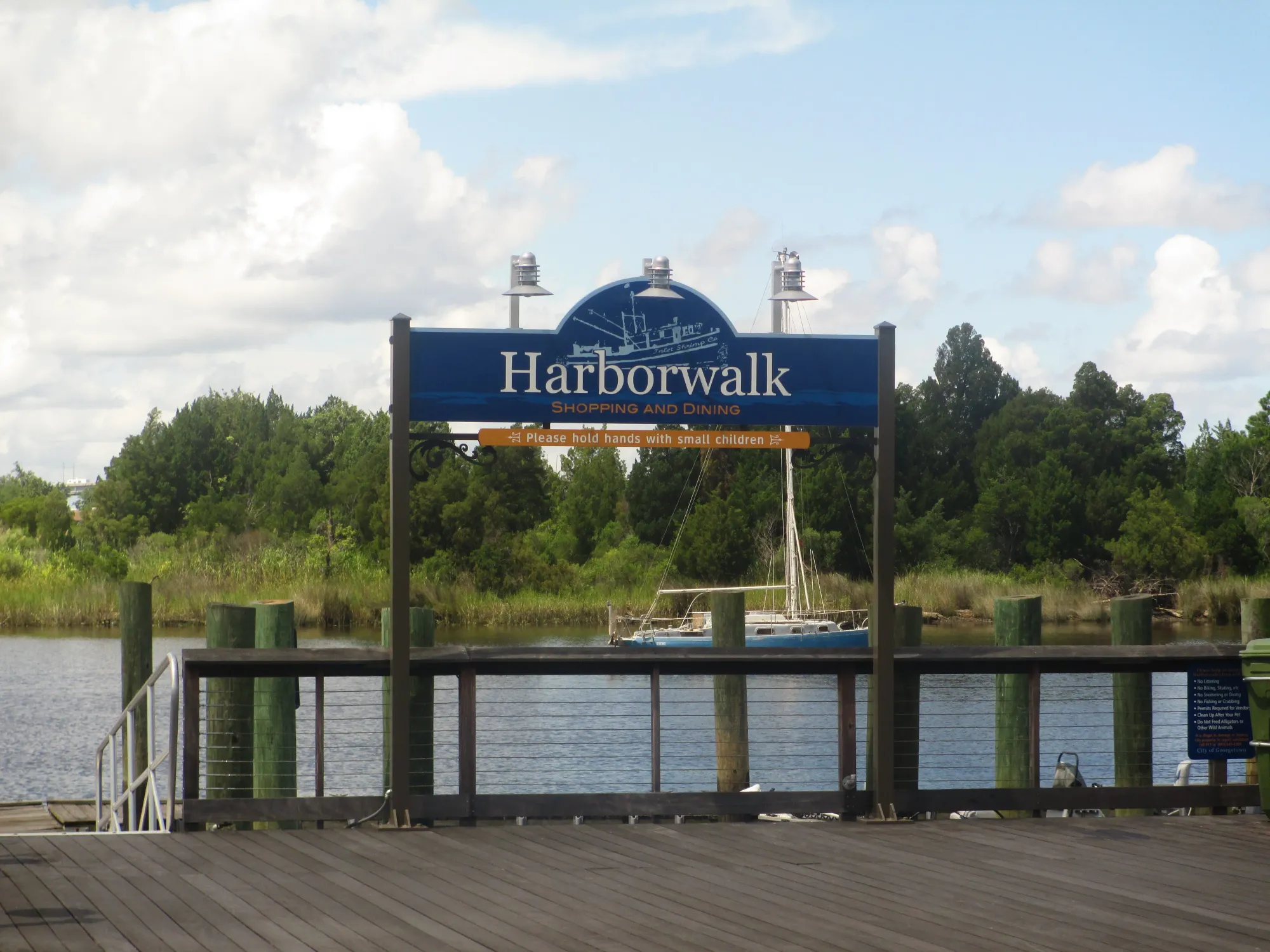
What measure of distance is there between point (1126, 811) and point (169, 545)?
48.5 metres

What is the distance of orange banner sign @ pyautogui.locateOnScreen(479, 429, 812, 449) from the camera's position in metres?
7.99

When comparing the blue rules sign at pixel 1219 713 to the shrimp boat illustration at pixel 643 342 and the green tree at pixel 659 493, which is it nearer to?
the shrimp boat illustration at pixel 643 342

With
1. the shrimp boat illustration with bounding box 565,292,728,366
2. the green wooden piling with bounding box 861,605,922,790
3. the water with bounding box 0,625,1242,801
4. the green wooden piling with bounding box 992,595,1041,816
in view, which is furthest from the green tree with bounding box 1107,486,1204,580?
the shrimp boat illustration with bounding box 565,292,728,366

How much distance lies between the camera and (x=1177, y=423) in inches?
2975

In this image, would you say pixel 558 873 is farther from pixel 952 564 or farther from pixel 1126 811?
pixel 952 564

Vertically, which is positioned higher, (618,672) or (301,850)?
(618,672)

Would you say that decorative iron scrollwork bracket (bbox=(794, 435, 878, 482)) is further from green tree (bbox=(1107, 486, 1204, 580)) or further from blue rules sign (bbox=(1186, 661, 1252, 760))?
green tree (bbox=(1107, 486, 1204, 580))

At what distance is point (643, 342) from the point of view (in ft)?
27.0

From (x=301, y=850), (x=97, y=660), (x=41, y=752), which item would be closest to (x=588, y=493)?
(x=97, y=660)

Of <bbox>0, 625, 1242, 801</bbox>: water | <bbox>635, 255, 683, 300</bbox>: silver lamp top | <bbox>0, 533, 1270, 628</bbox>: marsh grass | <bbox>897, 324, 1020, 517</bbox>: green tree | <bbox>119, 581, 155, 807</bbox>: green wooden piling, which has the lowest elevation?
<bbox>0, 625, 1242, 801</bbox>: water

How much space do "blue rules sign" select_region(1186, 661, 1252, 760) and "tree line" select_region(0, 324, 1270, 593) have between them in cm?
3055

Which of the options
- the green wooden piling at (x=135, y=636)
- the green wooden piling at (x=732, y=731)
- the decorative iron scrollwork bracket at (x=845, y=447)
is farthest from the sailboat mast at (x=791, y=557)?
the decorative iron scrollwork bracket at (x=845, y=447)

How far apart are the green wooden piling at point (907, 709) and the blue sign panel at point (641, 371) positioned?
169 centimetres

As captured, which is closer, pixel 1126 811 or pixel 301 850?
pixel 301 850
